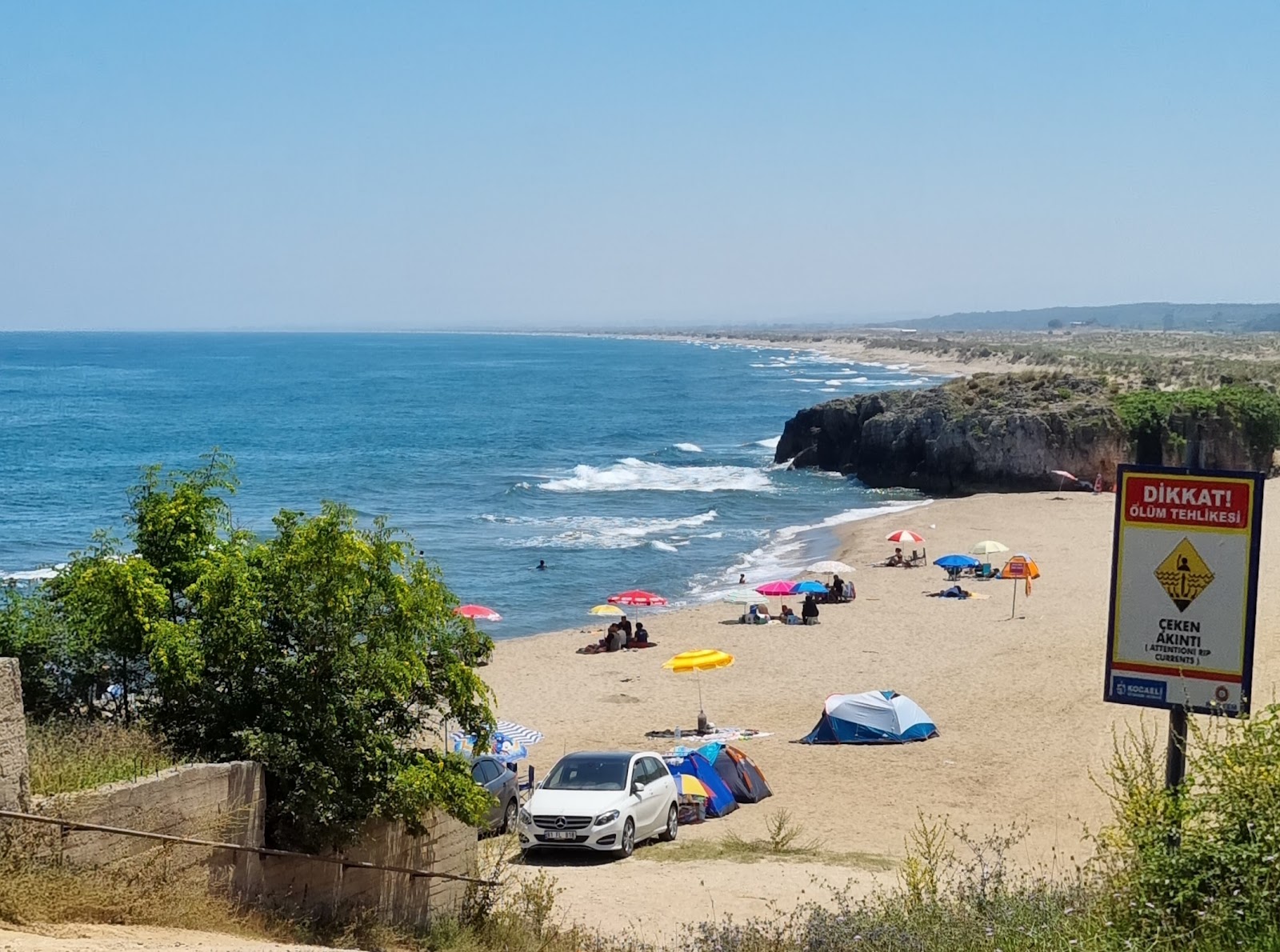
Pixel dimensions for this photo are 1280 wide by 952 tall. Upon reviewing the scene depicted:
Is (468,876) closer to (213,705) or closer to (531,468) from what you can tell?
(213,705)

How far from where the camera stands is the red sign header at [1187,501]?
24.4ft

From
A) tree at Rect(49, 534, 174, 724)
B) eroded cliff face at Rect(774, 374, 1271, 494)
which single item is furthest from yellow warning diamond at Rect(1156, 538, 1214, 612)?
eroded cliff face at Rect(774, 374, 1271, 494)

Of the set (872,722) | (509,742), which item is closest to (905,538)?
(872,722)

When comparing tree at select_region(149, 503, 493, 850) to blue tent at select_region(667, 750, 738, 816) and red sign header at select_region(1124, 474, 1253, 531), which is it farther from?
blue tent at select_region(667, 750, 738, 816)

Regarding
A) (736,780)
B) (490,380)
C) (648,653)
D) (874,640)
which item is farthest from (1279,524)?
(490,380)

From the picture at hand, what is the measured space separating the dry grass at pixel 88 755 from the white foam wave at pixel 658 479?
163ft

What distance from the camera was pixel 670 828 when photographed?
1561cm

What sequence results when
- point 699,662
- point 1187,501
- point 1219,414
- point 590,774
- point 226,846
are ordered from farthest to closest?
1. point 1219,414
2. point 699,662
3. point 590,774
4. point 226,846
5. point 1187,501

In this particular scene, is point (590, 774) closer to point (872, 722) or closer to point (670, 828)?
point (670, 828)

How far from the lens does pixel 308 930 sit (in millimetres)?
9523

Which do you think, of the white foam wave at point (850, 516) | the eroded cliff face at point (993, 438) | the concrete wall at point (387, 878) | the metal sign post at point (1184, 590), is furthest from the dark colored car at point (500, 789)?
the eroded cliff face at point (993, 438)

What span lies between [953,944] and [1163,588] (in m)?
2.45

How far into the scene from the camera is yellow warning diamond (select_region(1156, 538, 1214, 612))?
758cm

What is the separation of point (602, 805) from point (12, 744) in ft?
25.1
